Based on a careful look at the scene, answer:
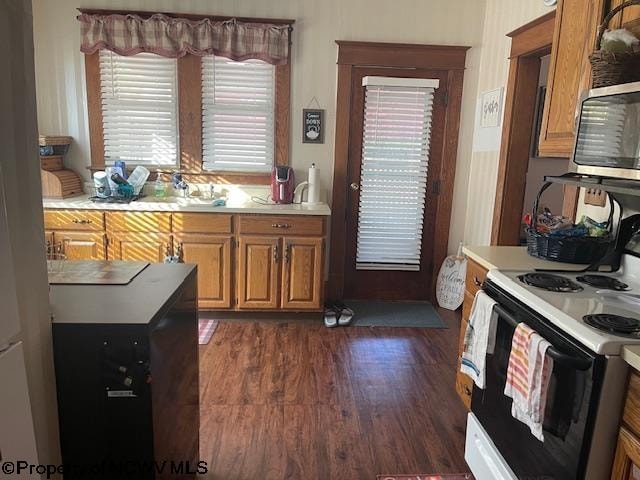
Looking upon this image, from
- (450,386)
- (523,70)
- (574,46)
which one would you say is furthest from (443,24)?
(450,386)

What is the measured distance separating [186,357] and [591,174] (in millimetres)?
1610

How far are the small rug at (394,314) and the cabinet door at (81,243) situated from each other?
1988 mm

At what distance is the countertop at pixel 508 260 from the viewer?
79.5 inches

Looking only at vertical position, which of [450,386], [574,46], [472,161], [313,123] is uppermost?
[574,46]

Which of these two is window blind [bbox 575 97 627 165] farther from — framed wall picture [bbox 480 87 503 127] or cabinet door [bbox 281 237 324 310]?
cabinet door [bbox 281 237 324 310]

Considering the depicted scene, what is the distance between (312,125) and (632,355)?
3109mm

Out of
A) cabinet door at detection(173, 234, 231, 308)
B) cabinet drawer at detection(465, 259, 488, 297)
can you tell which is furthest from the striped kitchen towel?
cabinet door at detection(173, 234, 231, 308)

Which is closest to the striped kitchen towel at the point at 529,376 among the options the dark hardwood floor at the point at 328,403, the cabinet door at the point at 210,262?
the dark hardwood floor at the point at 328,403

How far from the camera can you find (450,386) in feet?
9.16

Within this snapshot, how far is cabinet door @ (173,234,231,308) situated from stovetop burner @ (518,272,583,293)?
2.26 meters

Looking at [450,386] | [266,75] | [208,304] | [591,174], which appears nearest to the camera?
[591,174]

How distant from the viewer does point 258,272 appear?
357 centimetres

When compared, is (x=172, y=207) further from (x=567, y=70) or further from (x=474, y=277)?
(x=567, y=70)

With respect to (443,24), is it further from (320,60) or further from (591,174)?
(591,174)
